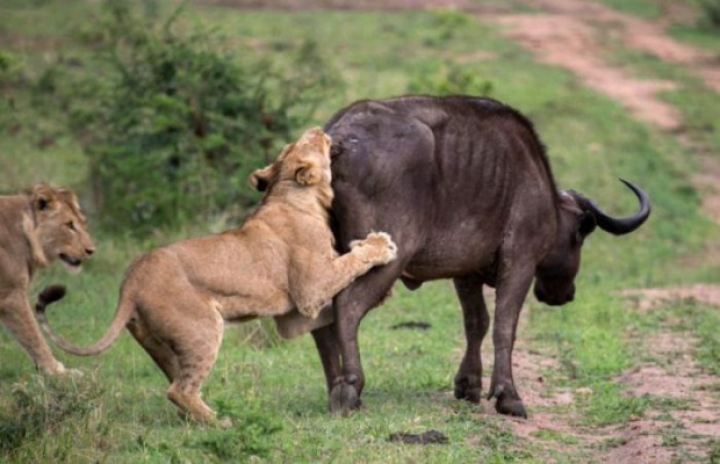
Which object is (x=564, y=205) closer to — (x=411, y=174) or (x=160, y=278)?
(x=411, y=174)

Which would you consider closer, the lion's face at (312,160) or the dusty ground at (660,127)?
the dusty ground at (660,127)

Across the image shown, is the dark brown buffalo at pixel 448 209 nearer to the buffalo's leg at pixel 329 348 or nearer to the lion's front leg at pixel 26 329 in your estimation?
the buffalo's leg at pixel 329 348


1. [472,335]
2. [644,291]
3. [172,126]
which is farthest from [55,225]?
[644,291]

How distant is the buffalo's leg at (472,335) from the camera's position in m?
8.70

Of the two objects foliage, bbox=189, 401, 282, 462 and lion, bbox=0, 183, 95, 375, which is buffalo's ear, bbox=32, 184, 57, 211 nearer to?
lion, bbox=0, 183, 95, 375

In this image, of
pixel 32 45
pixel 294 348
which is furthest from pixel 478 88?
pixel 294 348

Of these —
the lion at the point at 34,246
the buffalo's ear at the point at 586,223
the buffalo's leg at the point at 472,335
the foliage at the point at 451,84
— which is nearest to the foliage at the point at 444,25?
the foliage at the point at 451,84

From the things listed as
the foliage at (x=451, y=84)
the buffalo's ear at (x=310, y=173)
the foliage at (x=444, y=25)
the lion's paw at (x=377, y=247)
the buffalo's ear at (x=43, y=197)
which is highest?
the buffalo's ear at (x=310, y=173)

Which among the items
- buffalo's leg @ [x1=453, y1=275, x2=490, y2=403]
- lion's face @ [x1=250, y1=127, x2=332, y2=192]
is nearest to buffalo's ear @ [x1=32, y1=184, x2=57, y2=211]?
lion's face @ [x1=250, y1=127, x2=332, y2=192]

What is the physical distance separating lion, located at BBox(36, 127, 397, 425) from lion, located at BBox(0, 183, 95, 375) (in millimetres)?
1270

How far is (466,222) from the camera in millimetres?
8305

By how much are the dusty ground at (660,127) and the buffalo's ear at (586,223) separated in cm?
98

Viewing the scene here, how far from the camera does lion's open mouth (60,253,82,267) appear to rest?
898cm

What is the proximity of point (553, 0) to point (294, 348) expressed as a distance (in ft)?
77.1
